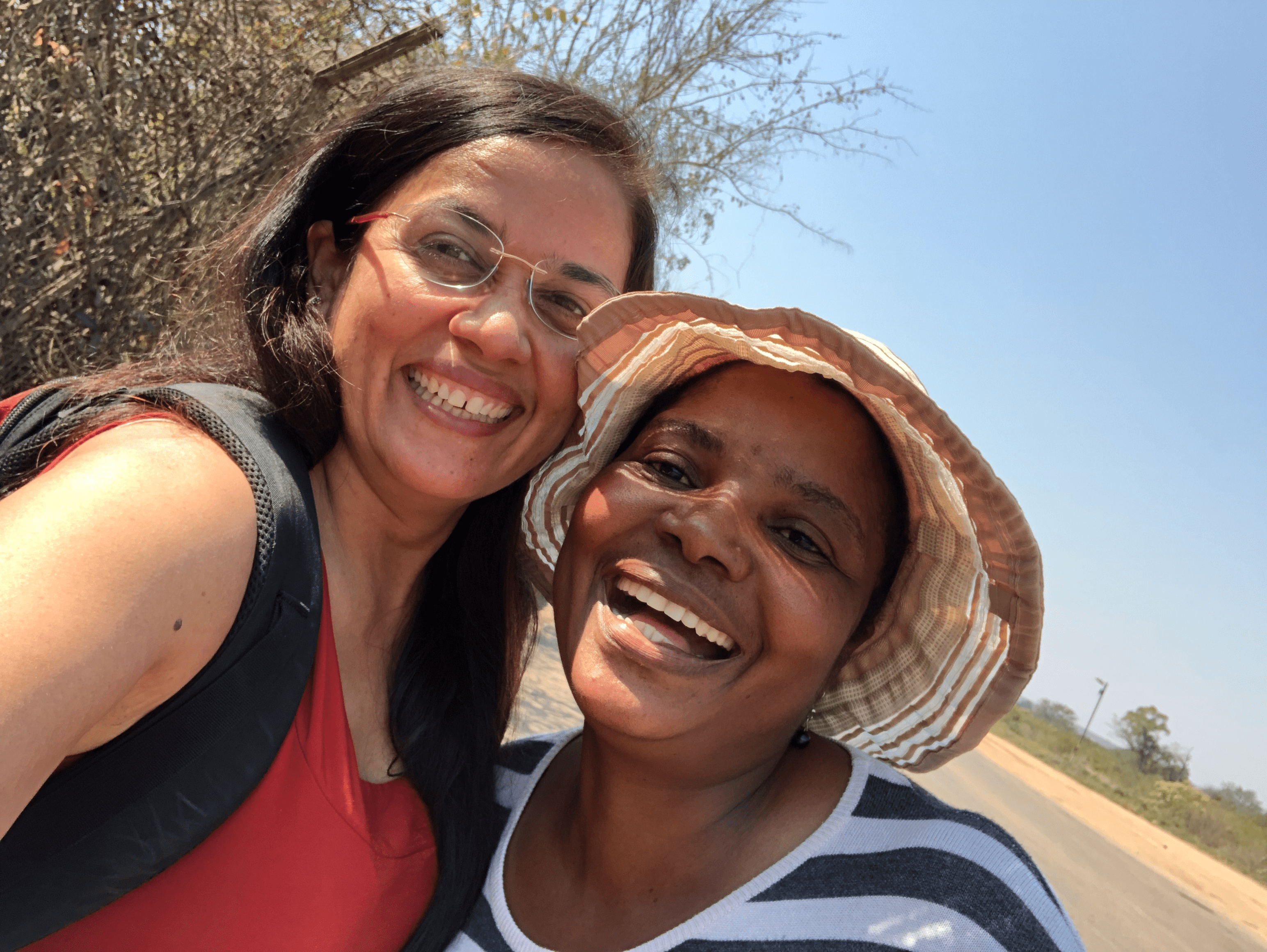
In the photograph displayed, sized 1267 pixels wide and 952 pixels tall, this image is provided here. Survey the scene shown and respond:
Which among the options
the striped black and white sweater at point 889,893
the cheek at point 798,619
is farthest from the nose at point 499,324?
the striped black and white sweater at point 889,893

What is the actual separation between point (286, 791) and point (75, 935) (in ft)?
1.20

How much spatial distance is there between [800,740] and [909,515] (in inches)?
20.5

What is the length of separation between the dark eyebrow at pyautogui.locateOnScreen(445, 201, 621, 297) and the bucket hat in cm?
17

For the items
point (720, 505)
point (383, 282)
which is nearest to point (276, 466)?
point (383, 282)

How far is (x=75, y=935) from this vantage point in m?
1.41

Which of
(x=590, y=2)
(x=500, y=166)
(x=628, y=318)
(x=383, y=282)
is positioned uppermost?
(x=590, y=2)

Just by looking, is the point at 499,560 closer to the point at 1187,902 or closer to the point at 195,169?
the point at 195,169

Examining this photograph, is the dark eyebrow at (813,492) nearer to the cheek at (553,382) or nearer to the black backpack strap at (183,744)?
the cheek at (553,382)

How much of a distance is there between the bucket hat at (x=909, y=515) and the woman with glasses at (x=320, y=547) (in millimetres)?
Result: 167

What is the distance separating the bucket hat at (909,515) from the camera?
4.99 feet

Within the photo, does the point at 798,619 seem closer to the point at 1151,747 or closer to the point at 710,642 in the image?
the point at 710,642

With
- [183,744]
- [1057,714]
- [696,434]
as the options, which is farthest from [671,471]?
[1057,714]

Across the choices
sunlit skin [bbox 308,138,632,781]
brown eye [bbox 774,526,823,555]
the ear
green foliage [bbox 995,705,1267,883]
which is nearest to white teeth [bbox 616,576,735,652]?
brown eye [bbox 774,526,823,555]

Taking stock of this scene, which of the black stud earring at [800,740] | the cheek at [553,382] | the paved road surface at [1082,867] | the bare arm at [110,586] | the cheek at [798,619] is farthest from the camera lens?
the paved road surface at [1082,867]
